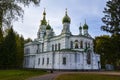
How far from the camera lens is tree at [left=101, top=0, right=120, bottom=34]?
31453 millimetres

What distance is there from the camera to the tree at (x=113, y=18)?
103 feet

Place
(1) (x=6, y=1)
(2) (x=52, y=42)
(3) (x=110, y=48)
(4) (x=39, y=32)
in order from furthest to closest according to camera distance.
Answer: (4) (x=39, y=32) < (2) (x=52, y=42) < (3) (x=110, y=48) < (1) (x=6, y=1)

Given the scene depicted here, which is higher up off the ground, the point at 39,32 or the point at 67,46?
the point at 39,32

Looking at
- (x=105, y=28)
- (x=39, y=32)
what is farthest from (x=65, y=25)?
(x=105, y=28)

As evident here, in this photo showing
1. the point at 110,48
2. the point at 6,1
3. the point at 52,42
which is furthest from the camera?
the point at 52,42

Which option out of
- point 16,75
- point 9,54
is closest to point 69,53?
point 9,54

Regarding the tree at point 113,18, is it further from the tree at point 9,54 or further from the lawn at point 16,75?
the tree at point 9,54

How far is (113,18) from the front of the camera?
32.0 meters

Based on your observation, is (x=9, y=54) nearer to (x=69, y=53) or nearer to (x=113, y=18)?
(x=69, y=53)

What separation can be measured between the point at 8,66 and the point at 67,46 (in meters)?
20.3

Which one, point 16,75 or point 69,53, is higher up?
point 69,53

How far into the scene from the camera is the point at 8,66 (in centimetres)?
6525

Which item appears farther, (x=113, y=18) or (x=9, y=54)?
(x=9, y=54)

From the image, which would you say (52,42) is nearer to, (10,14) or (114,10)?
(114,10)
